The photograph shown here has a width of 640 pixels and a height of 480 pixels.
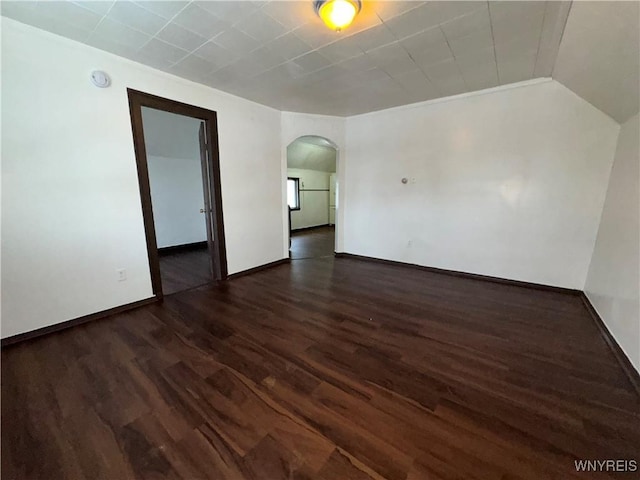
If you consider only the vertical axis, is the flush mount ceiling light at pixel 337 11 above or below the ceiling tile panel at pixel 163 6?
below

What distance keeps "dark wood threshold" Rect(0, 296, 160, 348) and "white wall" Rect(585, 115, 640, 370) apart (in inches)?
169

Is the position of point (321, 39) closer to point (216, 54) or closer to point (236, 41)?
point (236, 41)

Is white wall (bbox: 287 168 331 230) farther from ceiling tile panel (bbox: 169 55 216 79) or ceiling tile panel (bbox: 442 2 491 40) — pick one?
ceiling tile panel (bbox: 442 2 491 40)

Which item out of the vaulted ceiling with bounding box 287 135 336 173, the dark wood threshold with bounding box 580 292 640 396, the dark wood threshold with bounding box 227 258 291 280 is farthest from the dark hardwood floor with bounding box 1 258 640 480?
the vaulted ceiling with bounding box 287 135 336 173

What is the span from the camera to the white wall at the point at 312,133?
4301 mm

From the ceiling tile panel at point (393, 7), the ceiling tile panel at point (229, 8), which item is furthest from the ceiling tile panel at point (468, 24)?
the ceiling tile panel at point (229, 8)

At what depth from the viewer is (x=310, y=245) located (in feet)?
20.1

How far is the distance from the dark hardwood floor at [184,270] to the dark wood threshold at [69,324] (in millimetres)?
382

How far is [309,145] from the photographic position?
6.83m

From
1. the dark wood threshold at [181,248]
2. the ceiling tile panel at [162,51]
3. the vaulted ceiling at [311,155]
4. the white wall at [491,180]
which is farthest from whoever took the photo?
the vaulted ceiling at [311,155]

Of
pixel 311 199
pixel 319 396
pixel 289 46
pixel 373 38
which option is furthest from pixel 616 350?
pixel 311 199

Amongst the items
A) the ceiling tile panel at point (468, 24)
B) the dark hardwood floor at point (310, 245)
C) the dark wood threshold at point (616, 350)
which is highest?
the ceiling tile panel at point (468, 24)

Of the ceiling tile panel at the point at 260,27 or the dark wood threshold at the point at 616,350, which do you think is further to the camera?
the ceiling tile panel at the point at 260,27

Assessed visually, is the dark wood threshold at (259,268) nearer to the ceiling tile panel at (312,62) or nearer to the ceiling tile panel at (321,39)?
the ceiling tile panel at (321,39)
